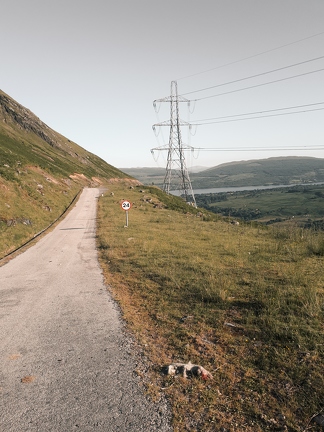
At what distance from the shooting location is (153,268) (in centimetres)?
1273

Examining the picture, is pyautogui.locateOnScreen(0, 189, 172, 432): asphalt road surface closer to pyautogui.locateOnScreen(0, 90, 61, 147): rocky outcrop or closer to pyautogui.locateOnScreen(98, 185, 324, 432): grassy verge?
pyautogui.locateOnScreen(98, 185, 324, 432): grassy verge

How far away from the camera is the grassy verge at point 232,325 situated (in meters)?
4.74

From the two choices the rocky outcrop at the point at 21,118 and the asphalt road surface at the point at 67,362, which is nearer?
the asphalt road surface at the point at 67,362

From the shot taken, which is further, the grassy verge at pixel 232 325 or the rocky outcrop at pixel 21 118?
the rocky outcrop at pixel 21 118

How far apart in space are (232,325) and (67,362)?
432 cm

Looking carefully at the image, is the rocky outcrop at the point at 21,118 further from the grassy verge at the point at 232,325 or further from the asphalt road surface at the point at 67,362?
the asphalt road surface at the point at 67,362

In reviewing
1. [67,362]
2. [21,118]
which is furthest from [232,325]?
[21,118]

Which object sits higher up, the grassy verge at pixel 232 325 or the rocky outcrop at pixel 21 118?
the rocky outcrop at pixel 21 118

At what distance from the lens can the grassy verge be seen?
187 inches

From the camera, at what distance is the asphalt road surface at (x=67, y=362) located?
15.4 feet

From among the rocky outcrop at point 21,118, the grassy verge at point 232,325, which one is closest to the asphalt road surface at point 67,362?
the grassy verge at point 232,325

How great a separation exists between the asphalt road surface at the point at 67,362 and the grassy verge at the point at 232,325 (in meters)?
0.53

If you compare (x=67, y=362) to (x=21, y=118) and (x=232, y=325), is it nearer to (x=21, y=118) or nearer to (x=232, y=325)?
(x=232, y=325)

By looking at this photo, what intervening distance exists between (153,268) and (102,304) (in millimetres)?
3696
